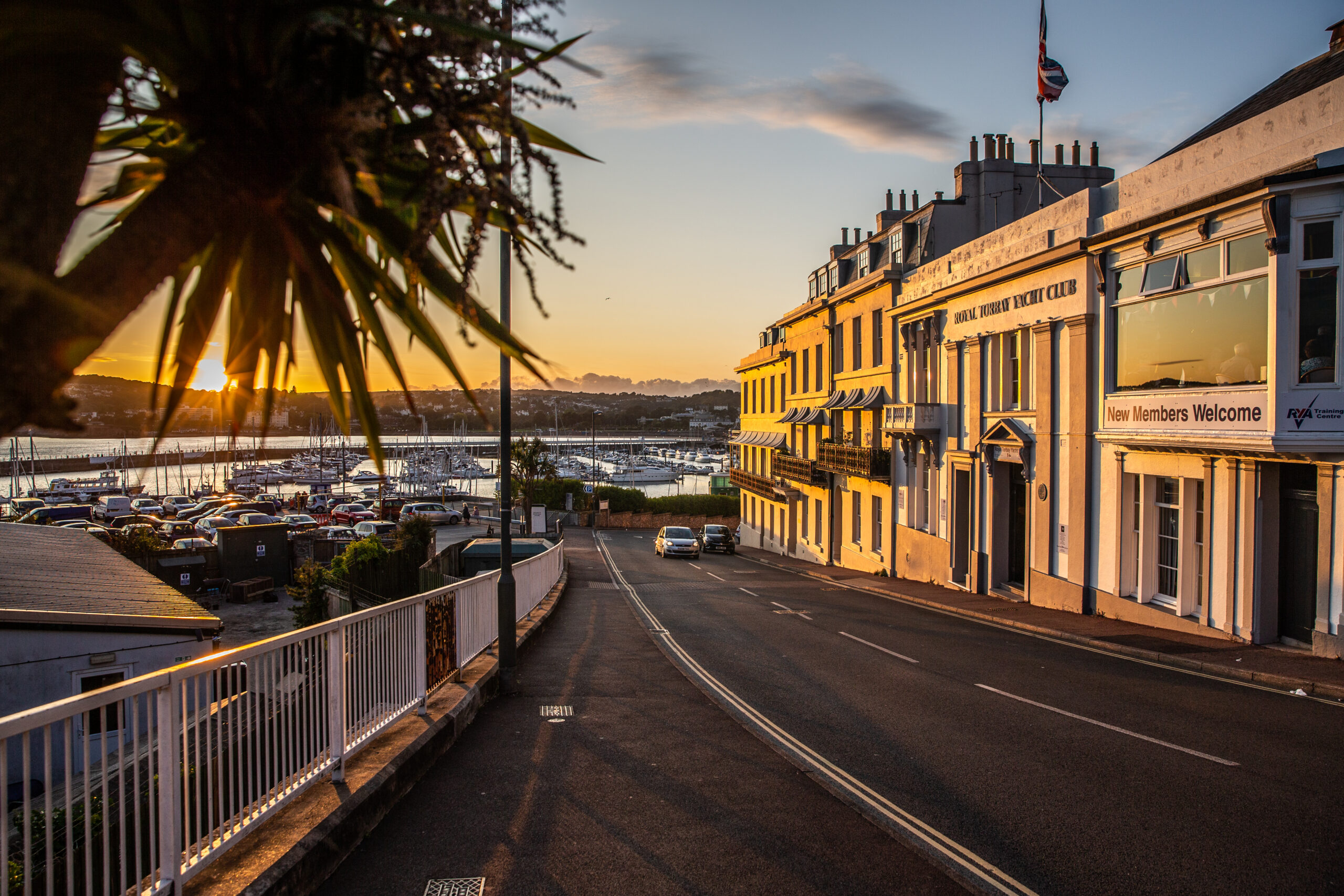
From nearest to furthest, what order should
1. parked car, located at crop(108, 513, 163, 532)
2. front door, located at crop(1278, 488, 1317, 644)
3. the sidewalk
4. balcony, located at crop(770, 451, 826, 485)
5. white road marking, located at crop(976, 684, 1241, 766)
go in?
white road marking, located at crop(976, 684, 1241, 766)
the sidewalk
front door, located at crop(1278, 488, 1317, 644)
balcony, located at crop(770, 451, 826, 485)
parked car, located at crop(108, 513, 163, 532)

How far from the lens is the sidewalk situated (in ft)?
38.6

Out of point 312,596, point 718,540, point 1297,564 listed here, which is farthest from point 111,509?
point 1297,564

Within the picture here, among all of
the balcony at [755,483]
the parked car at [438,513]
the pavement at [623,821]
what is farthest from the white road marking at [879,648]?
the parked car at [438,513]

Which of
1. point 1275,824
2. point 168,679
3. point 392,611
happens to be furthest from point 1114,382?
point 168,679

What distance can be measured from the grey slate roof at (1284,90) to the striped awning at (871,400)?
41.9 ft

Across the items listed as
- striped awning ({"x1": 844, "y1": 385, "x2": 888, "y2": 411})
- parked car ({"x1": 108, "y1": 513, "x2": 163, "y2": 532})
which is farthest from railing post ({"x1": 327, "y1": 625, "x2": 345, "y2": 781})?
parked car ({"x1": 108, "y1": 513, "x2": 163, "y2": 532})

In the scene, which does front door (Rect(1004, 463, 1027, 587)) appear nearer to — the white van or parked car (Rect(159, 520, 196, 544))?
parked car (Rect(159, 520, 196, 544))

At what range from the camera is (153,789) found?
13.3 ft

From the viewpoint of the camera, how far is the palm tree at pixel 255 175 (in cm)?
173

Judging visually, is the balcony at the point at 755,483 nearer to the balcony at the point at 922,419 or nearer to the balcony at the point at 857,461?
the balcony at the point at 857,461

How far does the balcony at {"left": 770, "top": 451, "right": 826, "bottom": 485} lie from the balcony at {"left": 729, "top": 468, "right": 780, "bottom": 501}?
1074 millimetres

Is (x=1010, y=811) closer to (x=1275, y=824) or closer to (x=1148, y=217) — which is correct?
(x=1275, y=824)

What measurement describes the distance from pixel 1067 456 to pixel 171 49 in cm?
2043

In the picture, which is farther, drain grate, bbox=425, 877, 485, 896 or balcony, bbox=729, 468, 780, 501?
balcony, bbox=729, 468, 780, 501
